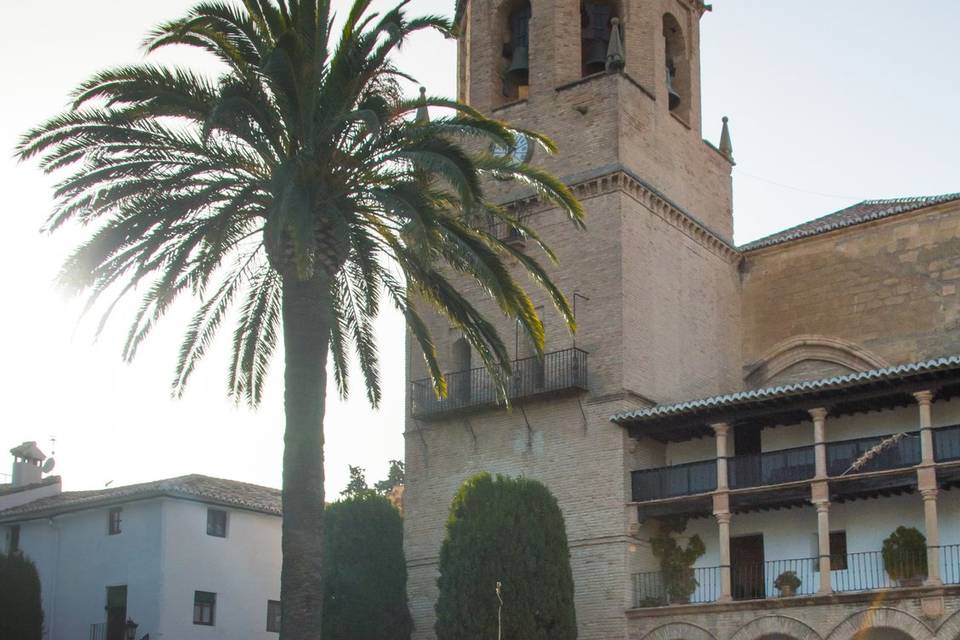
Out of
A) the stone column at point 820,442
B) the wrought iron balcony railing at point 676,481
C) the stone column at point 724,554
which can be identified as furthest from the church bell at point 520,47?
the stone column at point 724,554

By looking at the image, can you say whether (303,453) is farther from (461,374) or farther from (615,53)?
(615,53)

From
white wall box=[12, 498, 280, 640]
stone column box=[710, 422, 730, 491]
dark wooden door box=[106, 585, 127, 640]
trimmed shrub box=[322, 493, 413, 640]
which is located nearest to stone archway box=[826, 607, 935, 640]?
stone column box=[710, 422, 730, 491]

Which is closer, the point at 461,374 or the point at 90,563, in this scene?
the point at 461,374

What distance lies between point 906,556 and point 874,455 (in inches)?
74.5

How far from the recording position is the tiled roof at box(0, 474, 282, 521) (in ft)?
119

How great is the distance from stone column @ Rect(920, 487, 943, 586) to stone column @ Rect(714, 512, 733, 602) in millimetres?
3863

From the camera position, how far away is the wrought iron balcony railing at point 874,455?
87.8 feet

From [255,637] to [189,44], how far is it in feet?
67.7

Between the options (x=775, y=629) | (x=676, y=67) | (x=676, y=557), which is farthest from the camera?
(x=676, y=67)

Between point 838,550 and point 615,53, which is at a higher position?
point 615,53

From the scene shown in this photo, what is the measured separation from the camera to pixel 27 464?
4403cm

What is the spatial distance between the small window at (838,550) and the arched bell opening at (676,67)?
10.7 m

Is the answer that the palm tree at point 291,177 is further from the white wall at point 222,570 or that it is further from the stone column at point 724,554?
the white wall at point 222,570

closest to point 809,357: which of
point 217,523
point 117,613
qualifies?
point 217,523
